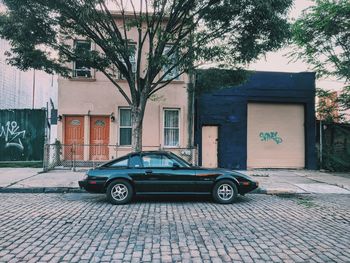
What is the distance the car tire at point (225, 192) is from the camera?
27.9ft

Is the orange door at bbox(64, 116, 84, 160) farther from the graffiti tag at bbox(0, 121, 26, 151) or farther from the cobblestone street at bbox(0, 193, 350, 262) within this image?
the cobblestone street at bbox(0, 193, 350, 262)

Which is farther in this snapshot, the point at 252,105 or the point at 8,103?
the point at 8,103

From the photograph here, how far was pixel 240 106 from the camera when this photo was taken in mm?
16578

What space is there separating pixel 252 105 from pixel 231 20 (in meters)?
6.86

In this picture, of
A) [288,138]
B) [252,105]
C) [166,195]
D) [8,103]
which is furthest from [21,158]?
[288,138]

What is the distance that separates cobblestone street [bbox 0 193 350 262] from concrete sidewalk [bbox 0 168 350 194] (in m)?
1.52

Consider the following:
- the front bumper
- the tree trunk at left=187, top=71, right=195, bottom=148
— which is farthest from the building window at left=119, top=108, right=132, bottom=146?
the front bumper

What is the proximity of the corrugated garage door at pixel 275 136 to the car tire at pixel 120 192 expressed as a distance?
9656mm

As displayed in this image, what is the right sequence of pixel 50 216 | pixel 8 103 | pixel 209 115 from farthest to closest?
1. pixel 8 103
2. pixel 209 115
3. pixel 50 216

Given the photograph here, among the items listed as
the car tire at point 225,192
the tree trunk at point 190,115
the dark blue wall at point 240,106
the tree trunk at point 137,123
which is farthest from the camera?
the dark blue wall at point 240,106

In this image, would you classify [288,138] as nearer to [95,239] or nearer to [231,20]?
[231,20]

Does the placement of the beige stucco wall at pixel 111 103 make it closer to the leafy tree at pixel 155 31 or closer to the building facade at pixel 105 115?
the building facade at pixel 105 115

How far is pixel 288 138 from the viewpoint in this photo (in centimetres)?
1698

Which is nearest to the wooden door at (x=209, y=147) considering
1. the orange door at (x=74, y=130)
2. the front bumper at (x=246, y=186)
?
the orange door at (x=74, y=130)
